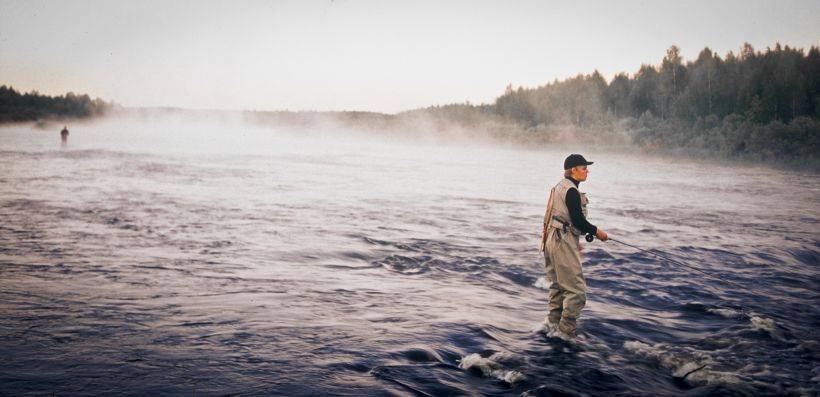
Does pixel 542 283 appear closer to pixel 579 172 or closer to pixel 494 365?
pixel 579 172

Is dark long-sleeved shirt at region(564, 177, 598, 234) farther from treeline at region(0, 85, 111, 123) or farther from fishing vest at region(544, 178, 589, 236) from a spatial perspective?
treeline at region(0, 85, 111, 123)

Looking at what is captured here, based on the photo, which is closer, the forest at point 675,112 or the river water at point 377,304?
the river water at point 377,304

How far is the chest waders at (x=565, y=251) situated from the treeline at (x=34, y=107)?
193 m

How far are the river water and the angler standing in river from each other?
26.1 inches

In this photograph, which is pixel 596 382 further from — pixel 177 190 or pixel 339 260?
pixel 177 190

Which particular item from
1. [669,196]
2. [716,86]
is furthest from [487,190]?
[716,86]

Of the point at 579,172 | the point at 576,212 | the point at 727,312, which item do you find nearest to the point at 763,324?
the point at 727,312

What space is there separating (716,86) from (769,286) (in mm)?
101697

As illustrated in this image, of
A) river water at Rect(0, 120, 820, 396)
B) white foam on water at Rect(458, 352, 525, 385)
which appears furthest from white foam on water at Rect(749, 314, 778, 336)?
white foam on water at Rect(458, 352, 525, 385)

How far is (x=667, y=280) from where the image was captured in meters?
11.0

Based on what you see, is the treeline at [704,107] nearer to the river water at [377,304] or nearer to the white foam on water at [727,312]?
the river water at [377,304]

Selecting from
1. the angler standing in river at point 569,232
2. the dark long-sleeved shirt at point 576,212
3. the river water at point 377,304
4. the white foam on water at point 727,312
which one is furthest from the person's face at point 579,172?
the white foam on water at point 727,312

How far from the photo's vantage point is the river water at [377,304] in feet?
18.9

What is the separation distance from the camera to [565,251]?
6.72m
